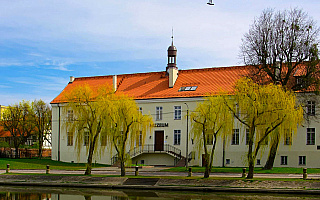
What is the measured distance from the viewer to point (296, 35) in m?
35.1

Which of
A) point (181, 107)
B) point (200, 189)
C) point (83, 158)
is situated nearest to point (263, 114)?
point (200, 189)

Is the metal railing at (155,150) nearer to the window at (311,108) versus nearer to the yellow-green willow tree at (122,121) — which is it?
the window at (311,108)

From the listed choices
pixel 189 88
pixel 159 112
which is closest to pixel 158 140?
pixel 159 112

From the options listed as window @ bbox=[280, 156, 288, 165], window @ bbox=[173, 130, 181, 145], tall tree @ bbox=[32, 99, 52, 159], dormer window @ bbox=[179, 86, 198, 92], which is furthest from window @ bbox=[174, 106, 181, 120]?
tall tree @ bbox=[32, 99, 52, 159]

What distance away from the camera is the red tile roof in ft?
149

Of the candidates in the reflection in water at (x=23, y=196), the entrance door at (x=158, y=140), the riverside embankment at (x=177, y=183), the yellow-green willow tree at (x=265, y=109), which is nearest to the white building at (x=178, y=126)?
the entrance door at (x=158, y=140)

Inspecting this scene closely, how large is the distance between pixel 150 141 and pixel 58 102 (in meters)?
13.4

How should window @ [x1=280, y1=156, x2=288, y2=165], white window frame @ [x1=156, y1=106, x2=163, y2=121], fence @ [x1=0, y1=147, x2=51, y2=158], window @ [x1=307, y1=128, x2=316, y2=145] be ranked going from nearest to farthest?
window @ [x1=307, y1=128, x2=316, y2=145] → window @ [x1=280, y1=156, x2=288, y2=165] → white window frame @ [x1=156, y1=106, x2=163, y2=121] → fence @ [x1=0, y1=147, x2=51, y2=158]

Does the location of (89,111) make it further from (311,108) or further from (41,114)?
(41,114)

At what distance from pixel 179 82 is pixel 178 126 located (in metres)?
5.73

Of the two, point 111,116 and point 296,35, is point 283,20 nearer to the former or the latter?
point 296,35

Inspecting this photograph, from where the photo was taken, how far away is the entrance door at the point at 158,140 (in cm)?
4659

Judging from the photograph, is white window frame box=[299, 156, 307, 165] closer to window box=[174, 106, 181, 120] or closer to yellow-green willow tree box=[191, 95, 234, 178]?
window box=[174, 106, 181, 120]

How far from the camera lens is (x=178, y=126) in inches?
1800
